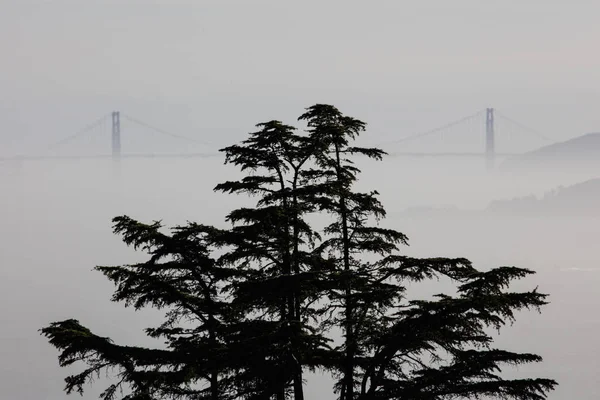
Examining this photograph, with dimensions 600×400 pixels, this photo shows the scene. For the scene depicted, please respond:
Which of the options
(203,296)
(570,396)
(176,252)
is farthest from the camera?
(570,396)

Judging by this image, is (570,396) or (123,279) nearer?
(123,279)

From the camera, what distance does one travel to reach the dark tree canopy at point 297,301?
60.5 ft

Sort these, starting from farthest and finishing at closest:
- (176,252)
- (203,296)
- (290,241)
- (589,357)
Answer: (589,357) → (203,296) → (176,252) → (290,241)

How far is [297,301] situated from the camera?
2053 cm

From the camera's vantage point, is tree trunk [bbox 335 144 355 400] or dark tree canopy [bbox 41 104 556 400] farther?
tree trunk [bbox 335 144 355 400]

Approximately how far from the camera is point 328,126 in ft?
71.9

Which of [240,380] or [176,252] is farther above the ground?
[176,252]

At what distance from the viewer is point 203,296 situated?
77.4ft

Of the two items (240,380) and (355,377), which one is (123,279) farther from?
(355,377)

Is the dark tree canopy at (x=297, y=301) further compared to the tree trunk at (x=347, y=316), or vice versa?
the tree trunk at (x=347, y=316)

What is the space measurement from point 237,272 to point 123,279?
2992 mm

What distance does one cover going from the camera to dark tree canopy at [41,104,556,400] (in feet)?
60.5

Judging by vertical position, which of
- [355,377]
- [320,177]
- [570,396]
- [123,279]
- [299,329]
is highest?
[320,177]

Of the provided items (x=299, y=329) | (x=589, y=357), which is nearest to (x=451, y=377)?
(x=299, y=329)
